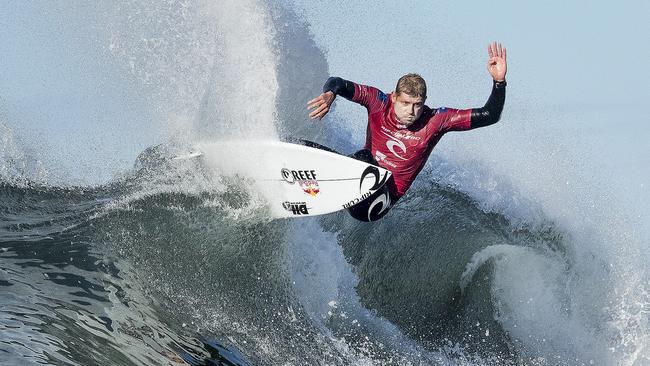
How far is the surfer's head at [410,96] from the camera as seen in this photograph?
691 cm

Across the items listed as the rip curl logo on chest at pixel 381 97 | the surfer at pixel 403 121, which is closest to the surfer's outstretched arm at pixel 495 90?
the surfer at pixel 403 121

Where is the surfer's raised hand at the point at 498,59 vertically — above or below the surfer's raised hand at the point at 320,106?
above

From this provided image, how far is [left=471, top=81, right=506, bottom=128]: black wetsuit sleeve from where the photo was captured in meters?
6.98

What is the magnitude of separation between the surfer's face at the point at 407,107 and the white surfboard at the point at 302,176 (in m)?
0.56

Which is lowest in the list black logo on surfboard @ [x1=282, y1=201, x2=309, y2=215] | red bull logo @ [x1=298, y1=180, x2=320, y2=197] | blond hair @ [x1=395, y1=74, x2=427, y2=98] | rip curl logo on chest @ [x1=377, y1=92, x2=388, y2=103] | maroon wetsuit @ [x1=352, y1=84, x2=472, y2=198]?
black logo on surfboard @ [x1=282, y1=201, x2=309, y2=215]

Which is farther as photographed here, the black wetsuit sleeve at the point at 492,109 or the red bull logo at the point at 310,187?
the red bull logo at the point at 310,187

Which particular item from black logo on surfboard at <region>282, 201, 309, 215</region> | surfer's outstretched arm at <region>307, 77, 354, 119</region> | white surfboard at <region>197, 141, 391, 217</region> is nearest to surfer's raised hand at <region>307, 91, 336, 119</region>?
surfer's outstretched arm at <region>307, 77, 354, 119</region>

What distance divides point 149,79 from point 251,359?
219 inches

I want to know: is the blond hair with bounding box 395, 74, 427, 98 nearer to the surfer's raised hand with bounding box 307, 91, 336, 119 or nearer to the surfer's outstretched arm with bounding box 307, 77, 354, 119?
the surfer's outstretched arm with bounding box 307, 77, 354, 119

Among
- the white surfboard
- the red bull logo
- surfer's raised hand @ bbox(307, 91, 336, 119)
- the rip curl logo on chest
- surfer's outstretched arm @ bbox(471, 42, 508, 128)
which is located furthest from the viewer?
the red bull logo

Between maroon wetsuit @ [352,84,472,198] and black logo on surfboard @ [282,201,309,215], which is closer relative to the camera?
maroon wetsuit @ [352,84,472,198]

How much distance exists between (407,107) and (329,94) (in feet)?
2.63

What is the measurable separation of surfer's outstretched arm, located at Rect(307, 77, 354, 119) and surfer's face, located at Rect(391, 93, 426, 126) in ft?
1.56

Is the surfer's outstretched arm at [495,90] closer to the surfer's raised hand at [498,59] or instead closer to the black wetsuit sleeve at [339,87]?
the surfer's raised hand at [498,59]
